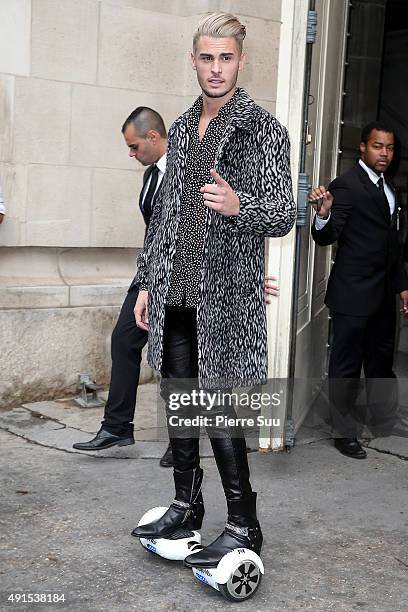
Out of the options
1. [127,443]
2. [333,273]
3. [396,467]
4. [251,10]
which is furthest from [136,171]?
[396,467]

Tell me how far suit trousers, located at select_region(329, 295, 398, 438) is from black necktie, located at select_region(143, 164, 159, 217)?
1.35 m

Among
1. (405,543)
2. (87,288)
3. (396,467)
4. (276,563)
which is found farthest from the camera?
(87,288)

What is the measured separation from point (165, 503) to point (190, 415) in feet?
3.03

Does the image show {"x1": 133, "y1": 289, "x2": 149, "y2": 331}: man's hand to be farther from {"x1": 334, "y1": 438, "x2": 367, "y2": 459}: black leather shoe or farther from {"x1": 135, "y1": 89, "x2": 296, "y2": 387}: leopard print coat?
{"x1": 334, "y1": 438, "x2": 367, "y2": 459}: black leather shoe

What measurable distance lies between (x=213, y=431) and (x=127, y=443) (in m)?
1.71

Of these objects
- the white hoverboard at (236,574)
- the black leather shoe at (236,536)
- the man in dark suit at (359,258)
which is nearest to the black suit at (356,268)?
the man in dark suit at (359,258)

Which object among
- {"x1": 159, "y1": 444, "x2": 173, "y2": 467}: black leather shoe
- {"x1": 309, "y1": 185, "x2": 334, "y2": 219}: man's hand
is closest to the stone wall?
{"x1": 159, "y1": 444, "x2": 173, "y2": 467}: black leather shoe

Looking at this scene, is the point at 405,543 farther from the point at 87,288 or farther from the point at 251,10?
the point at 251,10

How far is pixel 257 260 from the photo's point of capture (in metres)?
3.33

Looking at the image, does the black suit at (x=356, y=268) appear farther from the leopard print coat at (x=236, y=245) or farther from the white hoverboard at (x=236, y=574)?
the white hoverboard at (x=236, y=574)

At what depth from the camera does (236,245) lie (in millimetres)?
3287

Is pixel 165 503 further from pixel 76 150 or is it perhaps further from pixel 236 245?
pixel 76 150

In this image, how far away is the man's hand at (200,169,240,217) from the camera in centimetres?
300

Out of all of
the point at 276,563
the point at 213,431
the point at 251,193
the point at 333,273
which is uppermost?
the point at 251,193
